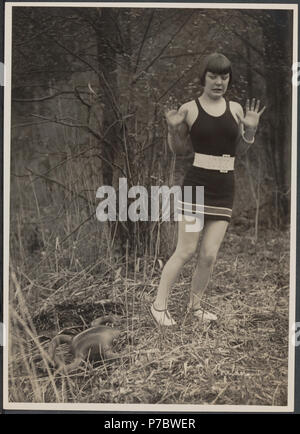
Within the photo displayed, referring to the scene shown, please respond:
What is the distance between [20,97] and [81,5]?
0.58m

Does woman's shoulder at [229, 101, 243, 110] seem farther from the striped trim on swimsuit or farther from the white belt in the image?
the striped trim on swimsuit

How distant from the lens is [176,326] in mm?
3289

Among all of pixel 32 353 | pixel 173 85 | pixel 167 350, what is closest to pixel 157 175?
pixel 173 85

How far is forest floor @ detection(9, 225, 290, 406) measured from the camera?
10.7 ft

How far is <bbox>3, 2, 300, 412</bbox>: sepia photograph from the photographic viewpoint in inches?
128

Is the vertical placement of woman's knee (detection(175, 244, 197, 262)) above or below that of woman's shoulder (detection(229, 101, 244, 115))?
below

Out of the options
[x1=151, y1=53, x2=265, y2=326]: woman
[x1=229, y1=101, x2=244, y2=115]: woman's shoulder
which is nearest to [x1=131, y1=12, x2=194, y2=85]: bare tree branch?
[x1=151, y1=53, x2=265, y2=326]: woman

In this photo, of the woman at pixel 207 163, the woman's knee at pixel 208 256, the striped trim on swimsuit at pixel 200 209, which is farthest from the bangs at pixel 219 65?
the woman's knee at pixel 208 256

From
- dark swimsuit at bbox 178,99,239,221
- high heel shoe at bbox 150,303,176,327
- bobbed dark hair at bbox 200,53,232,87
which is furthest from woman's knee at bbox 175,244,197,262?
bobbed dark hair at bbox 200,53,232,87

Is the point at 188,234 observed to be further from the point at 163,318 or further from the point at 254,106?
the point at 254,106

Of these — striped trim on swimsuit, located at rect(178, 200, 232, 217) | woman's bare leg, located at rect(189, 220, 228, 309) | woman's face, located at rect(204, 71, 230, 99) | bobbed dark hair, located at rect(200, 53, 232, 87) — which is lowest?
woman's bare leg, located at rect(189, 220, 228, 309)

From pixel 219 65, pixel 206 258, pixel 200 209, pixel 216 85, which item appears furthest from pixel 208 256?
pixel 219 65

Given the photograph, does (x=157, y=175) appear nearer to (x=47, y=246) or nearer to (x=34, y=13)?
(x=47, y=246)

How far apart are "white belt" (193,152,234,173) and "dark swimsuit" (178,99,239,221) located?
2 cm
